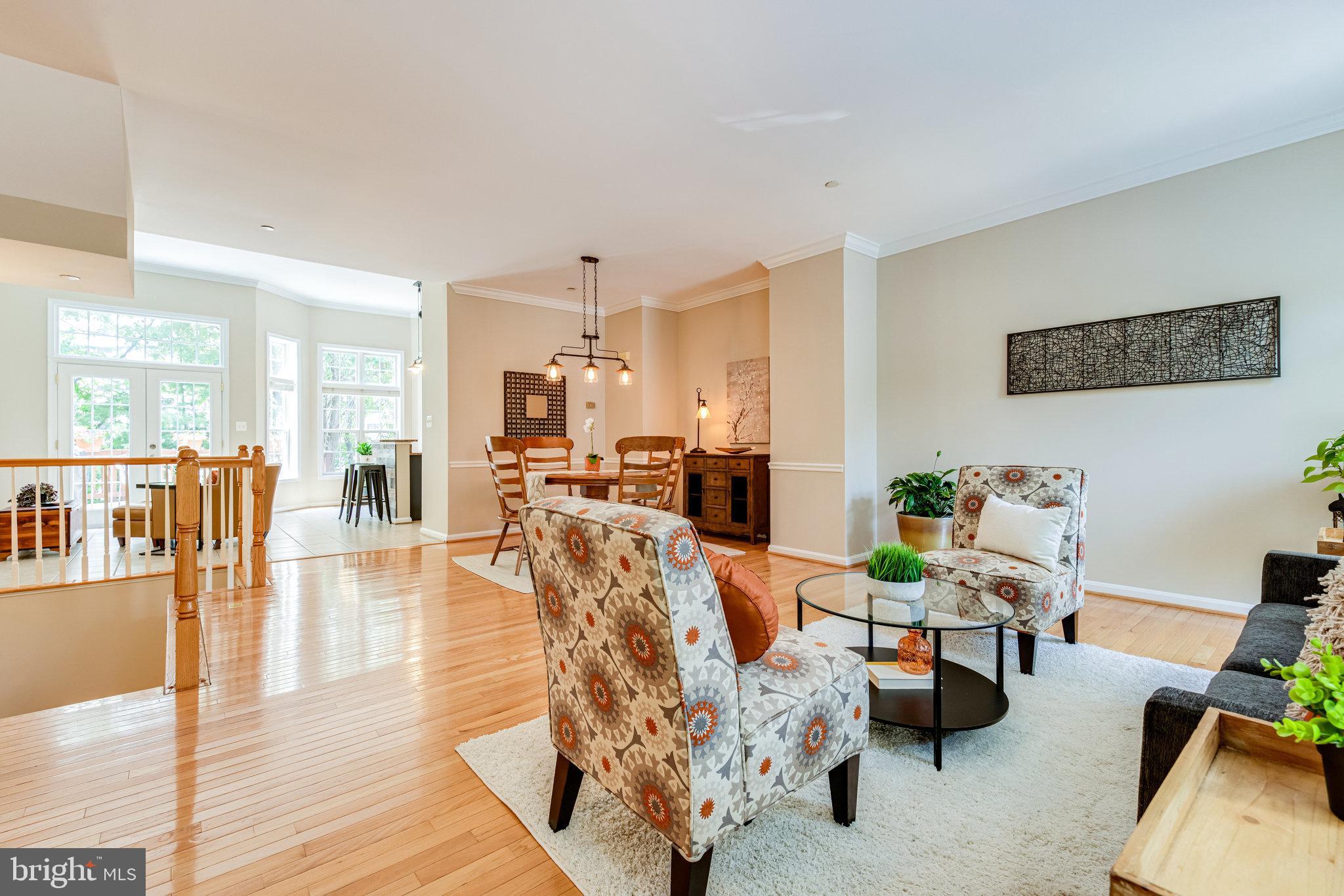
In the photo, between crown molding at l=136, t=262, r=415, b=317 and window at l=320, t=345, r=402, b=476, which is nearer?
crown molding at l=136, t=262, r=415, b=317

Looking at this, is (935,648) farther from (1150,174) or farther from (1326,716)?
(1150,174)

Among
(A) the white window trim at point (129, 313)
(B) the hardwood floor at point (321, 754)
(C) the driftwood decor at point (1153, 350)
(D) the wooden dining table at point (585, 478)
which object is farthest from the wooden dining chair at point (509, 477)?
(A) the white window trim at point (129, 313)

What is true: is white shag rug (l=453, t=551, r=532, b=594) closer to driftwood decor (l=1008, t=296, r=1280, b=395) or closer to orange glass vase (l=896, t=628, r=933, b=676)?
orange glass vase (l=896, t=628, r=933, b=676)

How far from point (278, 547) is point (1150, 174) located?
748 centimetres

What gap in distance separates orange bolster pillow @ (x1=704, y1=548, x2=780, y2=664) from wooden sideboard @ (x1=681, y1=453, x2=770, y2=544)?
403 cm

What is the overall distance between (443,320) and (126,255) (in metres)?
2.98

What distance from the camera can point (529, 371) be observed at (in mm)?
6582

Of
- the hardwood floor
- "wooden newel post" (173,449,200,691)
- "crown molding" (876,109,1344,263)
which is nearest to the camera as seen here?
the hardwood floor

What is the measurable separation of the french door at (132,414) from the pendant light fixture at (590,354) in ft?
14.9

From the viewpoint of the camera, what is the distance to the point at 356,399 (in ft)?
29.3

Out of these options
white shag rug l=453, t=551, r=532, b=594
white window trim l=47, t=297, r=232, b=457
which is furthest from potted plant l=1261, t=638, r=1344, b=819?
white window trim l=47, t=297, r=232, b=457

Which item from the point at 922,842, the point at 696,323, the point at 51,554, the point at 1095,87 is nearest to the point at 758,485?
the point at 696,323

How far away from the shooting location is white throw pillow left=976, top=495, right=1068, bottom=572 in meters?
2.77

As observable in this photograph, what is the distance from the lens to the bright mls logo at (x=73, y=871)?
141 centimetres
